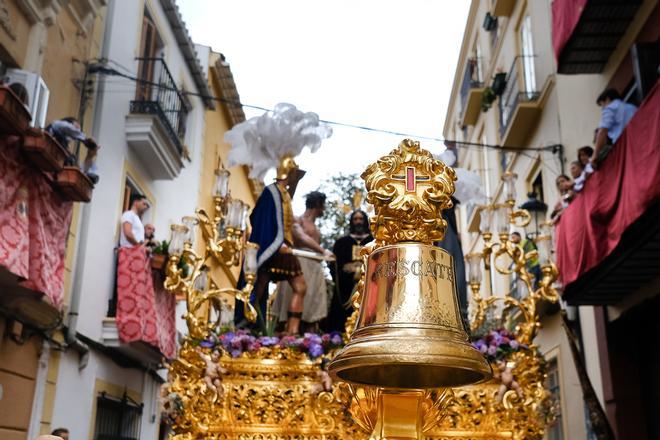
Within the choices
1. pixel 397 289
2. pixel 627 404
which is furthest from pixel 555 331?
pixel 397 289

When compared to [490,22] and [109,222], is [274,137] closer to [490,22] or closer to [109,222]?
[109,222]

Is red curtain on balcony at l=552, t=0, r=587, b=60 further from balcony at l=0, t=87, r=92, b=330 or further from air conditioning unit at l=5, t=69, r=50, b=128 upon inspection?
air conditioning unit at l=5, t=69, r=50, b=128

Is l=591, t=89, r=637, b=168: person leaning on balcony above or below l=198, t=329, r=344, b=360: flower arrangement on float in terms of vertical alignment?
above

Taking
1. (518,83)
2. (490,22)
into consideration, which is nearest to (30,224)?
(518,83)

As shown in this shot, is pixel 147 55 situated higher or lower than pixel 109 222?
higher

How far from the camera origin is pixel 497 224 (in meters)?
5.49

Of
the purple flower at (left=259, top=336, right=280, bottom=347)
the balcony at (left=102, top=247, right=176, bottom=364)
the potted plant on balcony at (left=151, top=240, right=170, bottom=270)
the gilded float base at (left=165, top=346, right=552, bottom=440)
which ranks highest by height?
the potted plant on balcony at (left=151, top=240, right=170, bottom=270)

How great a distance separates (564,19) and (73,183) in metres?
6.06

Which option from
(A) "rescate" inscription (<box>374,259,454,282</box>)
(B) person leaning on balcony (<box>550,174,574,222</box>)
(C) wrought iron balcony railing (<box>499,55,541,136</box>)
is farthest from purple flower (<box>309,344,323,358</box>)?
(C) wrought iron balcony railing (<box>499,55,541,136</box>)

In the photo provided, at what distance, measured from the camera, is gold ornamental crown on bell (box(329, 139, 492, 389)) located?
246 centimetres

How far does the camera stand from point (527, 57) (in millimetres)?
13648

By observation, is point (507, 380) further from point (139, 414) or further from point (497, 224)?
point (139, 414)

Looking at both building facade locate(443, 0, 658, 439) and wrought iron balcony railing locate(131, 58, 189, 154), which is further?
wrought iron balcony railing locate(131, 58, 189, 154)

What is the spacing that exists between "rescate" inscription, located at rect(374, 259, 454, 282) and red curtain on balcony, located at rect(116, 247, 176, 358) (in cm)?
796
